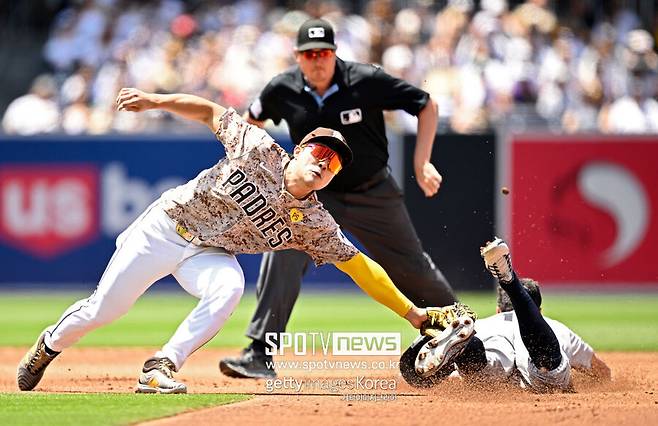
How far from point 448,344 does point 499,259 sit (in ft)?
1.88

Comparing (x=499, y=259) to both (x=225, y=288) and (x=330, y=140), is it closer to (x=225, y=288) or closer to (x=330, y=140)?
(x=330, y=140)

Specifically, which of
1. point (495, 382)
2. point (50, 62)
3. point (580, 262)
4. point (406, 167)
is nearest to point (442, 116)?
point (406, 167)

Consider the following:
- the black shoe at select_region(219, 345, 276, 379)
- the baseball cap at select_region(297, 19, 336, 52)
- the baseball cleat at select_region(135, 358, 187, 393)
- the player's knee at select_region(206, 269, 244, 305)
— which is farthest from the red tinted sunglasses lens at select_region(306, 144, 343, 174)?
the black shoe at select_region(219, 345, 276, 379)

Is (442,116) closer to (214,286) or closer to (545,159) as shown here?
(545,159)

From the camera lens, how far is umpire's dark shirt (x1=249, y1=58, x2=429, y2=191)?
813 cm

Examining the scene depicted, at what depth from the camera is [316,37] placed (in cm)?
791

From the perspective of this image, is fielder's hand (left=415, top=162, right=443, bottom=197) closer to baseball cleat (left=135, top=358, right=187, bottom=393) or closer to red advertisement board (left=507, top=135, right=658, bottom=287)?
baseball cleat (left=135, top=358, right=187, bottom=393)

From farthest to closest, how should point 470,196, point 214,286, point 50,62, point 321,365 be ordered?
point 50,62 < point 470,196 < point 321,365 < point 214,286

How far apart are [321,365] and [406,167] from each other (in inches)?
241

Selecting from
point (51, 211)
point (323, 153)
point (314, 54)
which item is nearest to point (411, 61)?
point (51, 211)

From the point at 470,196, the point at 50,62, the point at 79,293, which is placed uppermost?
the point at 50,62

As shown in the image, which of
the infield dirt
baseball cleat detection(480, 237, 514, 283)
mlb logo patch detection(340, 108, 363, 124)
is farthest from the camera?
mlb logo patch detection(340, 108, 363, 124)

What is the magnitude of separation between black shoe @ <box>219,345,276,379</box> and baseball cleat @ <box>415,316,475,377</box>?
5.47 feet

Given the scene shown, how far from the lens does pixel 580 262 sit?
14508 millimetres
